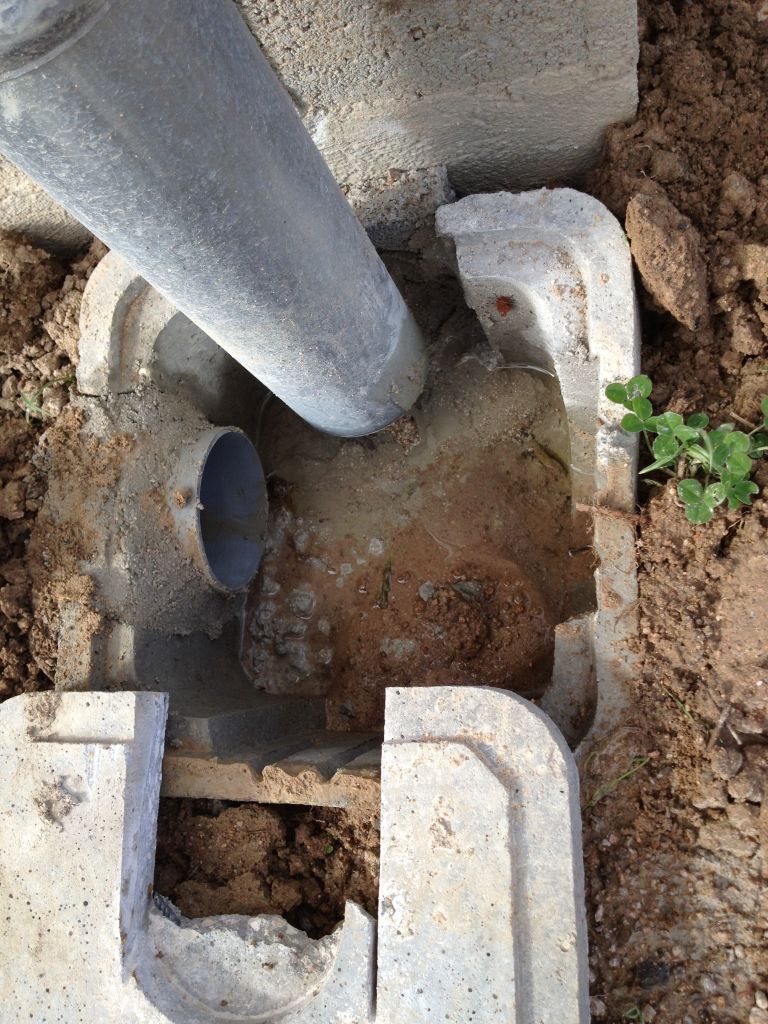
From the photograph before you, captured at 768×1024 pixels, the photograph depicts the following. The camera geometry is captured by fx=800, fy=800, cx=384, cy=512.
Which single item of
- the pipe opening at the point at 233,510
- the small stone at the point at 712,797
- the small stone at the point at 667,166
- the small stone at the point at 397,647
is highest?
the small stone at the point at 667,166

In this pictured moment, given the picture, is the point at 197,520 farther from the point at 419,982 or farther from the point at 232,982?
the point at 419,982

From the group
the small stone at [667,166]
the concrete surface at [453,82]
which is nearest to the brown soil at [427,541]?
the concrete surface at [453,82]

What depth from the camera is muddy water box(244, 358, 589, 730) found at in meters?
2.96

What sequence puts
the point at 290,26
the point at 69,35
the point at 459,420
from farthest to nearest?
the point at 459,420 → the point at 290,26 → the point at 69,35

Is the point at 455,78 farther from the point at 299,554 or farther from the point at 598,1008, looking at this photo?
the point at 598,1008

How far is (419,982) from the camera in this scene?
6.07ft

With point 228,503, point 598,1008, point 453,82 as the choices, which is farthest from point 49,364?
point 598,1008

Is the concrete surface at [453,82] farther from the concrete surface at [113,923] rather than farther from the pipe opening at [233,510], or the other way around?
the concrete surface at [113,923]

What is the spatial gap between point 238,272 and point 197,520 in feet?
3.54

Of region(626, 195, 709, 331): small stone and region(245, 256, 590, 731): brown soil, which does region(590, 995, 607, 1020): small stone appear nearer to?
region(245, 256, 590, 731): brown soil

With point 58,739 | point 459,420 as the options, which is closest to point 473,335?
point 459,420

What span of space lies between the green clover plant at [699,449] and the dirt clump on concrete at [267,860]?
1.24 metres

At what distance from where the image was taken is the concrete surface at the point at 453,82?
222 centimetres

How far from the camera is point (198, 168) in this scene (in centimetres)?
150
